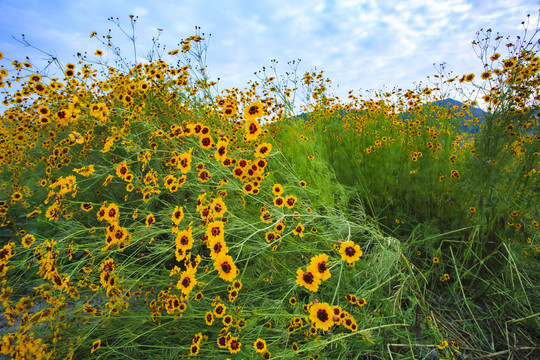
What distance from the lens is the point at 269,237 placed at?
1.39 metres

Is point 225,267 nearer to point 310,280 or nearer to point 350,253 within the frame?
point 310,280

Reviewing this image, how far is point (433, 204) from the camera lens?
92.4 inches

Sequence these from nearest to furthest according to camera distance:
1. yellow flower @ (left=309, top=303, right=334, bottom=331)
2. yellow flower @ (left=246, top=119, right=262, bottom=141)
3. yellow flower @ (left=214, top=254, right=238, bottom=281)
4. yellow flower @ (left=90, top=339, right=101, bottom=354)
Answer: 1. yellow flower @ (left=309, top=303, right=334, bottom=331)
2. yellow flower @ (left=214, top=254, right=238, bottom=281)
3. yellow flower @ (left=90, top=339, right=101, bottom=354)
4. yellow flower @ (left=246, top=119, right=262, bottom=141)

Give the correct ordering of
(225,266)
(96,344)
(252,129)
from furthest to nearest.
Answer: (252,129), (96,344), (225,266)

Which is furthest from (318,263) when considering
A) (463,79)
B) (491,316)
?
(463,79)

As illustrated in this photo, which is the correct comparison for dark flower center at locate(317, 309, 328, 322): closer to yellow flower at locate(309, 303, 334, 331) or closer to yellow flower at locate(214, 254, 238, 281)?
yellow flower at locate(309, 303, 334, 331)

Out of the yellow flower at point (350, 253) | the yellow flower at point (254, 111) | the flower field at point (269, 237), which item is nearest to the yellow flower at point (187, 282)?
the flower field at point (269, 237)

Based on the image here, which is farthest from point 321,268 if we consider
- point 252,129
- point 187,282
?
point 252,129

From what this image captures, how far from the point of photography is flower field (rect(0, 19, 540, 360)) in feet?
4.28

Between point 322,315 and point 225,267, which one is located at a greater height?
point 225,267

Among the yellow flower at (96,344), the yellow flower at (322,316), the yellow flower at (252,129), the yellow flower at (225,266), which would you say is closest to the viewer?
the yellow flower at (322,316)

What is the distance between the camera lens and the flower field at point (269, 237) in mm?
1305

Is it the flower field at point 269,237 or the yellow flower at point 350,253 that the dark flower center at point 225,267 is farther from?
the yellow flower at point 350,253

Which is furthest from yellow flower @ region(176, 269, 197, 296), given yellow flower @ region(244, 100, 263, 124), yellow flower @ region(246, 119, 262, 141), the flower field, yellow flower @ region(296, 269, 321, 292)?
yellow flower @ region(244, 100, 263, 124)
